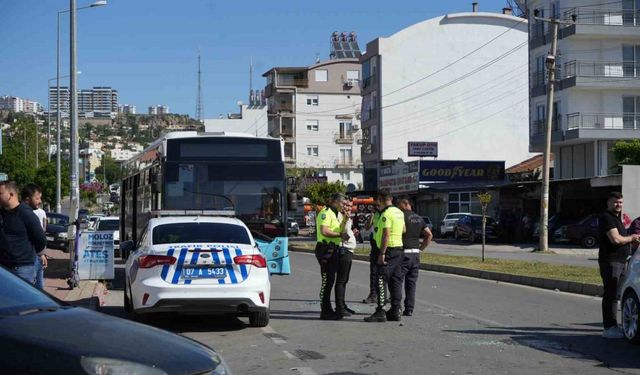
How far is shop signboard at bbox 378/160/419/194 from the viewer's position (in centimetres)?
5881

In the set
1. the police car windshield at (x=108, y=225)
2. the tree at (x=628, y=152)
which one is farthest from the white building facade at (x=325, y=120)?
the police car windshield at (x=108, y=225)

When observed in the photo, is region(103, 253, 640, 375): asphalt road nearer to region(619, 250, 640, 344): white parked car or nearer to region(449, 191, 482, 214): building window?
region(619, 250, 640, 344): white parked car

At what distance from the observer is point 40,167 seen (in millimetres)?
59094

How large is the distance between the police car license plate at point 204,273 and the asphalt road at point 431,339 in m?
0.82

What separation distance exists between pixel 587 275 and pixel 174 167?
10504mm

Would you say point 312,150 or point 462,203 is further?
point 312,150

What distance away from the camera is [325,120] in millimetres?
97688

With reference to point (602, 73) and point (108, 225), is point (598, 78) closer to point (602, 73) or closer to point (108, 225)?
point (602, 73)

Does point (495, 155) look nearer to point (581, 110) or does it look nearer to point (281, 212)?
point (581, 110)

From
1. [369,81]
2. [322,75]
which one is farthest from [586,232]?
[322,75]

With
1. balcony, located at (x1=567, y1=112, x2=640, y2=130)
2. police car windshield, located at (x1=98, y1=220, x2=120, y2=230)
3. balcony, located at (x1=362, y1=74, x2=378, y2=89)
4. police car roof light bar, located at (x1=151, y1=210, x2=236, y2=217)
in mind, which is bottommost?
police car windshield, located at (x1=98, y1=220, x2=120, y2=230)

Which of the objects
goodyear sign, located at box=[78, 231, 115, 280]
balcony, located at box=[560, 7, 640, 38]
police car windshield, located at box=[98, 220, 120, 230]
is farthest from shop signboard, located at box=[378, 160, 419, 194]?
goodyear sign, located at box=[78, 231, 115, 280]

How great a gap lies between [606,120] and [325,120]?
49379 mm

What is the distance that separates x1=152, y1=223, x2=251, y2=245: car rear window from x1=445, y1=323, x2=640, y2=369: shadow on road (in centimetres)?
344
